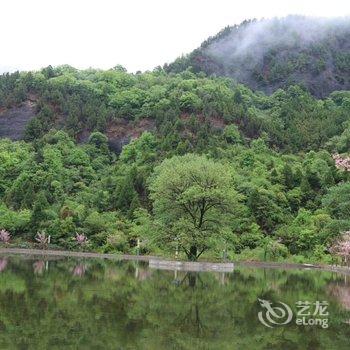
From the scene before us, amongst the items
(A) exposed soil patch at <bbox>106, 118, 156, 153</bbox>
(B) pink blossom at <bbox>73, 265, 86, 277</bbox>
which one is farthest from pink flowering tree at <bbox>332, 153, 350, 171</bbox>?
(B) pink blossom at <bbox>73, 265, 86, 277</bbox>

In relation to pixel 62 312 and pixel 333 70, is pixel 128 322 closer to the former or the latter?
pixel 62 312

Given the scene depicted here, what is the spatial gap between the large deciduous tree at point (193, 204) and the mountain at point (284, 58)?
123 m

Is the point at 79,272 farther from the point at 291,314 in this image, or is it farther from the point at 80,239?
the point at 80,239

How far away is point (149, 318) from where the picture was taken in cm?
1694

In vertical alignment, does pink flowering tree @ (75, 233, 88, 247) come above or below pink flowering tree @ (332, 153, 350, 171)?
below

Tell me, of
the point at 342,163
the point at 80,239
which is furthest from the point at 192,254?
the point at 342,163

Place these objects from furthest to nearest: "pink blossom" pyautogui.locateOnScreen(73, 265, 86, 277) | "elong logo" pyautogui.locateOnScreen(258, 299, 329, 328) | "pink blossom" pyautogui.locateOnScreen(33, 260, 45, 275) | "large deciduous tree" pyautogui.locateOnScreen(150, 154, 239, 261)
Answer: "large deciduous tree" pyautogui.locateOnScreen(150, 154, 239, 261) → "pink blossom" pyautogui.locateOnScreen(33, 260, 45, 275) → "pink blossom" pyautogui.locateOnScreen(73, 265, 86, 277) → "elong logo" pyautogui.locateOnScreen(258, 299, 329, 328)

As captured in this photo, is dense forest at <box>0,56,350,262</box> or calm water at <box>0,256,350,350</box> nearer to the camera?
calm water at <box>0,256,350,350</box>

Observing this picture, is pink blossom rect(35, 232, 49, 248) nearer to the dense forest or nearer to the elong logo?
the dense forest

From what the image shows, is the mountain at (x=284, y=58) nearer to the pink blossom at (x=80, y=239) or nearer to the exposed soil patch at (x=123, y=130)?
the exposed soil patch at (x=123, y=130)

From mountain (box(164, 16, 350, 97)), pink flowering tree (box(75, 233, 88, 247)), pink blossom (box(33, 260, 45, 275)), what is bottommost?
pink flowering tree (box(75, 233, 88, 247))

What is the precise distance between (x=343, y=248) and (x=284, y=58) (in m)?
129

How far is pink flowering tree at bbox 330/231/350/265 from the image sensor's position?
56.3m

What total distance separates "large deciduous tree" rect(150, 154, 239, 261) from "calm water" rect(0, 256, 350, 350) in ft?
62.1
